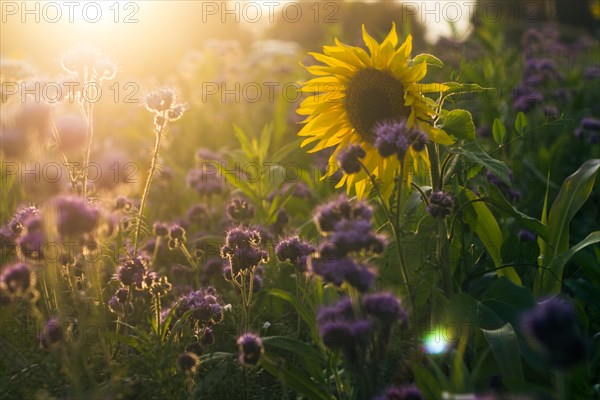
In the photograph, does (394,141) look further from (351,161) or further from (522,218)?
(522,218)

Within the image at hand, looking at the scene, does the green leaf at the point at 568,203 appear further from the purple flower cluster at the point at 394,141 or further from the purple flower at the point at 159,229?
the purple flower at the point at 159,229

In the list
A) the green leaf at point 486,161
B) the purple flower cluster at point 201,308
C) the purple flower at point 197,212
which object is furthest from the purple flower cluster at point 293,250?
the purple flower at point 197,212

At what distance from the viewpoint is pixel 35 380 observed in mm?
2357

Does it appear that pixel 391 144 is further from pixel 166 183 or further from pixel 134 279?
pixel 166 183

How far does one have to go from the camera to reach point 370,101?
321cm

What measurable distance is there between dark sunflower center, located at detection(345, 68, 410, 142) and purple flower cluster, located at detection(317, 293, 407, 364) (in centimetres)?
131

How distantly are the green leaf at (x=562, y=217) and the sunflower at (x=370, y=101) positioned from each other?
69cm

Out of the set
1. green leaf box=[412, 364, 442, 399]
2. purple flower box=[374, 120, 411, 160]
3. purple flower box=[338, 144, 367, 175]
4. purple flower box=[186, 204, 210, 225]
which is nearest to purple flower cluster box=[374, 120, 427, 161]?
purple flower box=[374, 120, 411, 160]

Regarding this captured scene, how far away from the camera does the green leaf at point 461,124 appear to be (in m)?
2.91

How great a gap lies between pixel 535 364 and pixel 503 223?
131 cm

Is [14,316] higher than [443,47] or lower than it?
lower

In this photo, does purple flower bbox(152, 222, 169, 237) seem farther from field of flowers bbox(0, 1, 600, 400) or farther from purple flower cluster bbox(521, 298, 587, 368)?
purple flower cluster bbox(521, 298, 587, 368)

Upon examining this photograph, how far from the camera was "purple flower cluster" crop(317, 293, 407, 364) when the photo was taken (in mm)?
1904

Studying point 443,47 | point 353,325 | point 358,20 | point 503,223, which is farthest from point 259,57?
point 358,20
